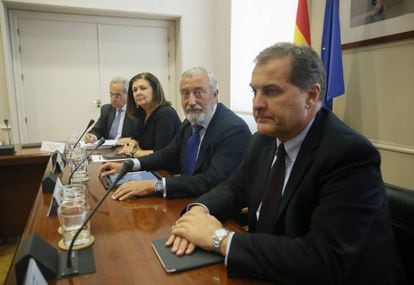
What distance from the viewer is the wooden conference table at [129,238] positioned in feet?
2.69

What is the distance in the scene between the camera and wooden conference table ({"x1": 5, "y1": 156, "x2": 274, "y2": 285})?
0.82 metres

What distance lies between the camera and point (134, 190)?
56.7 inches

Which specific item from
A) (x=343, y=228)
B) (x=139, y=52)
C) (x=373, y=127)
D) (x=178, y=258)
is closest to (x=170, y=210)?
(x=178, y=258)

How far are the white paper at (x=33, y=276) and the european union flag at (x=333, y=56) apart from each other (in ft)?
6.34

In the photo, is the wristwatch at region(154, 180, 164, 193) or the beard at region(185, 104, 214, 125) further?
the beard at region(185, 104, 214, 125)

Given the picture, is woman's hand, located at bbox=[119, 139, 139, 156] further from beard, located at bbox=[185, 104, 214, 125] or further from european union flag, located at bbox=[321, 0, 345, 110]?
european union flag, located at bbox=[321, 0, 345, 110]

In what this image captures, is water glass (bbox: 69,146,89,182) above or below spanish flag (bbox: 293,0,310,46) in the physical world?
below

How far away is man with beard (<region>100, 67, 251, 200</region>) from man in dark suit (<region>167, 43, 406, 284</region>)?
335mm

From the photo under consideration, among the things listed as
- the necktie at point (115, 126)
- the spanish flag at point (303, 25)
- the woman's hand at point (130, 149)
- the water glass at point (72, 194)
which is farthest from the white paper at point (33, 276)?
the necktie at point (115, 126)

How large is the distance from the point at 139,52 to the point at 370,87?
320cm

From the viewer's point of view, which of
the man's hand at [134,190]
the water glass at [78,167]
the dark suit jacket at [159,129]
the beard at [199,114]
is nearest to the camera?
the man's hand at [134,190]

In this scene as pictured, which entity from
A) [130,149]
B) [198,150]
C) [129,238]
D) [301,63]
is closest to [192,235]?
[129,238]

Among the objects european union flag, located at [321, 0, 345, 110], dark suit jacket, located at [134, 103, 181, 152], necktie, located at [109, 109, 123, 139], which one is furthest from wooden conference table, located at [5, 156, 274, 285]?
necktie, located at [109, 109, 123, 139]

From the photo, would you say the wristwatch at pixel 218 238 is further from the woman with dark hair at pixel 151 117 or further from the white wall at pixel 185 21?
the white wall at pixel 185 21
